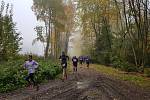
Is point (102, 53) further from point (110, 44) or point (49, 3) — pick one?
point (49, 3)

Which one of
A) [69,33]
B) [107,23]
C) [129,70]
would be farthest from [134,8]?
[69,33]

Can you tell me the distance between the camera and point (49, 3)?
6003cm

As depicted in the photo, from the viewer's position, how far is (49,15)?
60812mm

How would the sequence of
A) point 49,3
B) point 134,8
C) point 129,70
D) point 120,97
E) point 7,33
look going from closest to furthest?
point 120,97
point 7,33
point 134,8
point 129,70
point 49,3

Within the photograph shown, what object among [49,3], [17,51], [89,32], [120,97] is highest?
[49,3]

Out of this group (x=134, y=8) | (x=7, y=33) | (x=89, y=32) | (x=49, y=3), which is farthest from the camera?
(x=89, y=32)

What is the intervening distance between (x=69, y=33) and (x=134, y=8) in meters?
34.1

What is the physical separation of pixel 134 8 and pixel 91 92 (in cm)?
2181

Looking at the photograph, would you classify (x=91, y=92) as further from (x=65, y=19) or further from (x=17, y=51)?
(x=65, y=19)

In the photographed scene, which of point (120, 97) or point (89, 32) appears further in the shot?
point (89, 32)

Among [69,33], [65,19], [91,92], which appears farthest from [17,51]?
[69,33]

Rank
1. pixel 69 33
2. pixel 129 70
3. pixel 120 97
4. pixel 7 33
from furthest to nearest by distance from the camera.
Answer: pixel 69 33
pixel 129 70
pixel 7 33
pixel 120 97

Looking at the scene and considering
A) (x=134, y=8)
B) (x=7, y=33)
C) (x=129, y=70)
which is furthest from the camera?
(x=129, y=70)

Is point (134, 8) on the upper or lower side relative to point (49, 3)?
lower
